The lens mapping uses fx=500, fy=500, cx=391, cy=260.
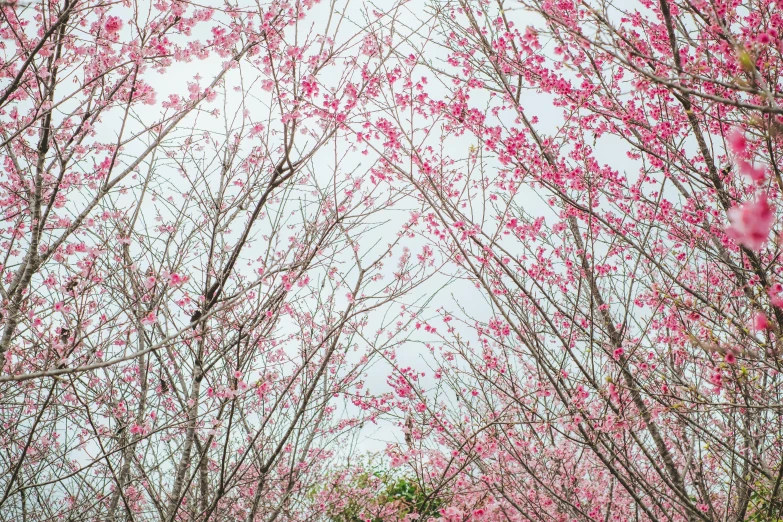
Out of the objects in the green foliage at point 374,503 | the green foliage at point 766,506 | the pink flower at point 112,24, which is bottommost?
the green foliage at point 766,506

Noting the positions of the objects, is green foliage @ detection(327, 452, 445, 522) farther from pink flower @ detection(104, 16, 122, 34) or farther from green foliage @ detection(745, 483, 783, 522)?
pink flower @ detection(104, 16, 122, 34)

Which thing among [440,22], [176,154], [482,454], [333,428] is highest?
[440,22]

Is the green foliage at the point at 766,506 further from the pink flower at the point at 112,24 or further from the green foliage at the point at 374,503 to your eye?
the pink flower at the point at 112,24

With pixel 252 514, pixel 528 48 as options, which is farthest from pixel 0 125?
pixel 528 48

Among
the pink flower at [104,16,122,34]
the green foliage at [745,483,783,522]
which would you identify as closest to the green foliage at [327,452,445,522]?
the green foliage at [745,483,783,522]

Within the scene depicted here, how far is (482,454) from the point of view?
427 cm

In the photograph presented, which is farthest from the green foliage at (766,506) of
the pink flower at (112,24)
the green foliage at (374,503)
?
the pink flower at (112,24)

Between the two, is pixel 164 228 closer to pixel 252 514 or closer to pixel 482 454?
pixel 252 514

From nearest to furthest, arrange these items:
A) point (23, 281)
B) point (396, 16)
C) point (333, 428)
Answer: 1. point (23, 281)
2. point (396, 16)
3. point (333, 428)

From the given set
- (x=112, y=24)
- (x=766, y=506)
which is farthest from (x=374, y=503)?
(x=112, y=24)

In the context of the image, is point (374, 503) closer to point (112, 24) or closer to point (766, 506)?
point (766, 506)

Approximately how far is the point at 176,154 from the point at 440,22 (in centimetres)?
298

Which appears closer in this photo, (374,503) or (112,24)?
(112,24)

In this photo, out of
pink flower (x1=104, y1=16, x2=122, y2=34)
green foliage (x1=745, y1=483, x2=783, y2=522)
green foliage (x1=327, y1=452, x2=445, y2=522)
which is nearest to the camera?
green foliage (x1=745, y1=483, x2=783, y2=522)
